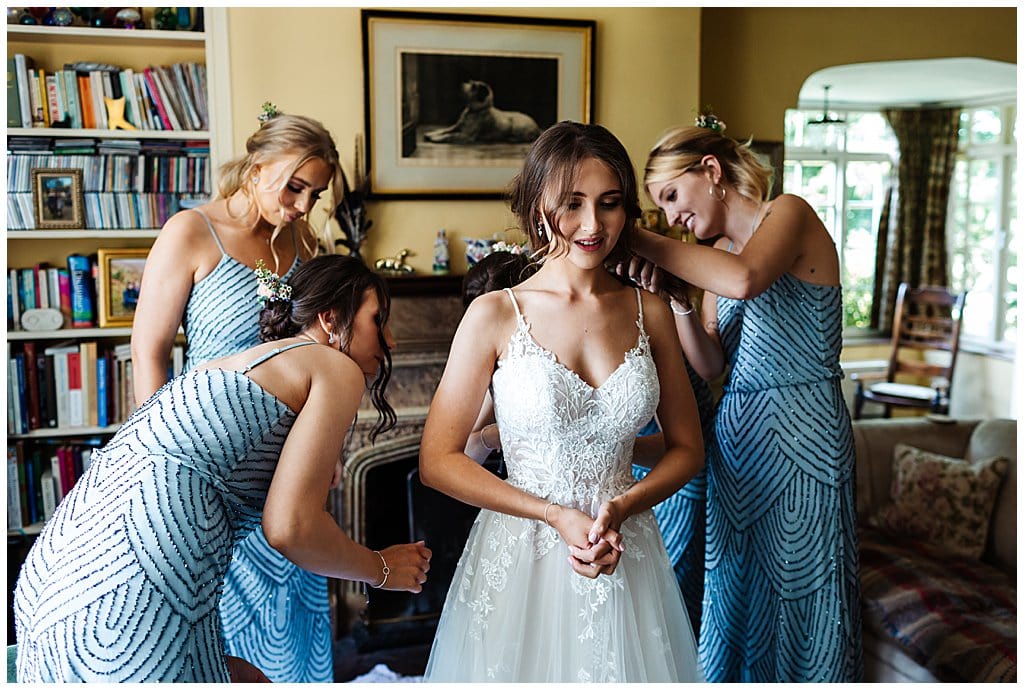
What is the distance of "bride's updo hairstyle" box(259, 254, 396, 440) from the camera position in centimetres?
157

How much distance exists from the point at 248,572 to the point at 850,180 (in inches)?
230

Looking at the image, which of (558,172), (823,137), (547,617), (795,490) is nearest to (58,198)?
(558,172)

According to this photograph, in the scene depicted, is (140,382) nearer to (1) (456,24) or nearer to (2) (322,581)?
(2) (322,581)

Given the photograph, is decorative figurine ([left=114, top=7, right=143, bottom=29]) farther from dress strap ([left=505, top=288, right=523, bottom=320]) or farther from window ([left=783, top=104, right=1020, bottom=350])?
window ([left=783, top=104, right=1020, bottom=350])

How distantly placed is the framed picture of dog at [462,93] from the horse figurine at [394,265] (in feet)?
0.78

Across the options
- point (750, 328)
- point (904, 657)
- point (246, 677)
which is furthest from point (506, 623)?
point (904, 657)

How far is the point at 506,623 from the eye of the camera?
1.58 m

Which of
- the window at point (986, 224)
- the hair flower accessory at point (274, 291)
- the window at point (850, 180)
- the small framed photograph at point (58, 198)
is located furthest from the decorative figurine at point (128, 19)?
the window at point (986, 224)

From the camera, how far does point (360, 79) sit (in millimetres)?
3305

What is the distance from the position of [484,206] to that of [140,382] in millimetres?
1807

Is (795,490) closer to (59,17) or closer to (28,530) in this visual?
(28,530)

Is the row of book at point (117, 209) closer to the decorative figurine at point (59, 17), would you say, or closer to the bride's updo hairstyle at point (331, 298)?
the decorative figurine at point (59, 17)

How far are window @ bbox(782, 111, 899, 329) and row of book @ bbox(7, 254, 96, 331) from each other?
4.90 m

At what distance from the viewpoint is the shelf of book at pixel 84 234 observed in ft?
10.3
